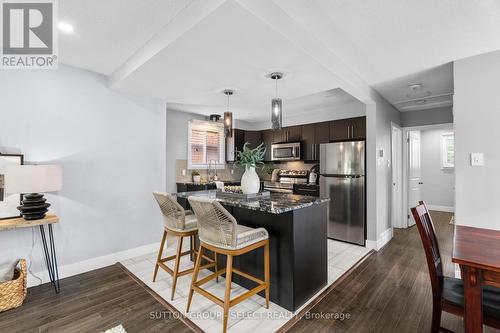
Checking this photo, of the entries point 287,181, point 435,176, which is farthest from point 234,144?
point 435,176

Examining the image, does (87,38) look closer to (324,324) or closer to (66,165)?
(66,165)

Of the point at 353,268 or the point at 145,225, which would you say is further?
the point at 145,225

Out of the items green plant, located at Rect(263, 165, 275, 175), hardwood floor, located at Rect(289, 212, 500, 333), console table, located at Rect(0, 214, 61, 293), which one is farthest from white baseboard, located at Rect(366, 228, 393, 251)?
console table, located at Rect(0, 214, 61, 293)

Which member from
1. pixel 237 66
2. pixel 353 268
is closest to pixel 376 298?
pixel 353 268

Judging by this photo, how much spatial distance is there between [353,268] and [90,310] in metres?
2.95

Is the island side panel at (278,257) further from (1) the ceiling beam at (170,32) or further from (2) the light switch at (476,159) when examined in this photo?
(2) the light switch at (476,159)

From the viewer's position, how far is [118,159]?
3262mm

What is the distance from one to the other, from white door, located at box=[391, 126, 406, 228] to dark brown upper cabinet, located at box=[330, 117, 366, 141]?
2.85ft

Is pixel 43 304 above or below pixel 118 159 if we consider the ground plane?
below

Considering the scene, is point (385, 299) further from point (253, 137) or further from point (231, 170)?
point (253, 137)

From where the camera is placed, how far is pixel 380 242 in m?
3.84

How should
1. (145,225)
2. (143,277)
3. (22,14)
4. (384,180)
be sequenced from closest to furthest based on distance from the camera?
(22,14) < (143,277) < (145,225) < (384,180)

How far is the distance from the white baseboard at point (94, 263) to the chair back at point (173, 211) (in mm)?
1362

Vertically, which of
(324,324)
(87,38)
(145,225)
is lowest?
(324,324)
